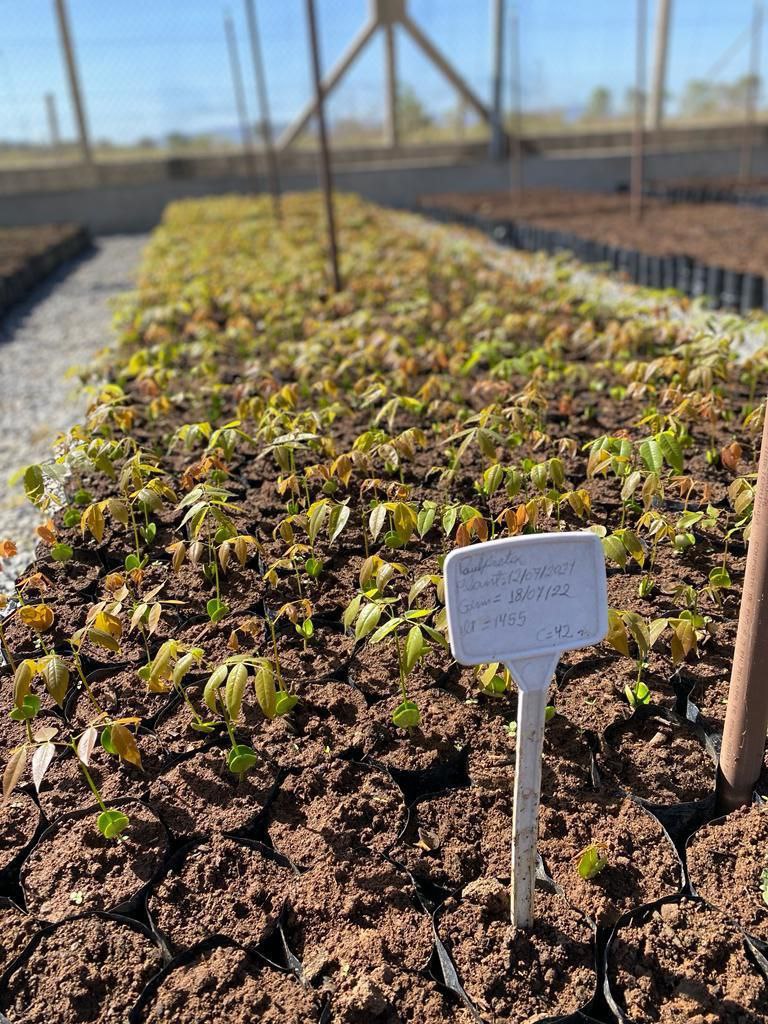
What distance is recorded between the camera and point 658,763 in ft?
5.31

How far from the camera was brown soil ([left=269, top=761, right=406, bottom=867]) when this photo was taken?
1.50m

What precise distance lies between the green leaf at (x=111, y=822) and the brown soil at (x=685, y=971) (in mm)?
915

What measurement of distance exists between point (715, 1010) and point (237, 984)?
30.6 inches

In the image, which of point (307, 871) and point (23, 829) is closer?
point (307, 871)

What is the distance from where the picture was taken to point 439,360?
3.57m

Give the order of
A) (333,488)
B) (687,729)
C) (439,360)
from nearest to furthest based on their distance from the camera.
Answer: (687,729), (333,488), (439,360)

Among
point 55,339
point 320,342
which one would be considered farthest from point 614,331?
point 55,339

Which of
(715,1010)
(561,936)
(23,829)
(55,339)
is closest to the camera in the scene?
(715,1010)

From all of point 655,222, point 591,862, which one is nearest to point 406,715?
point 591,862

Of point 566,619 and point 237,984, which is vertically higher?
point 566,619

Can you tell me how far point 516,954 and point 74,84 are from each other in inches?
852

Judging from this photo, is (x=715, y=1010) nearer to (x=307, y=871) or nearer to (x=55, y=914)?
(x=307, y=871)

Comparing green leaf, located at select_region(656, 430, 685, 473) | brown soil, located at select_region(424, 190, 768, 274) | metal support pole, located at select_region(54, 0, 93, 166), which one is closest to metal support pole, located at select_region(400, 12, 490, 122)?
brown soil, located at select_region(424, 190, 768, 274)

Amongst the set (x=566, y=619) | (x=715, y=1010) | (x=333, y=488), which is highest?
(x=566, y=619)
